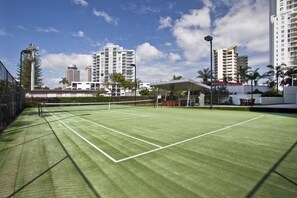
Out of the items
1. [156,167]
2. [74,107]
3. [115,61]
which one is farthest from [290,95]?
[115,61]

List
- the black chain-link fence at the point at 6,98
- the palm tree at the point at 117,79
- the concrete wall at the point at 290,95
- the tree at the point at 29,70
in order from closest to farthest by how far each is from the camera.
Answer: the black chain-link fence at the point at 6,98 < the concrete wall at the point at 290,95 < the tree at the point at 29,70 < the palm tree at the point at 117,79

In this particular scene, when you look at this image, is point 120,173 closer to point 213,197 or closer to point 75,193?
point 75,193

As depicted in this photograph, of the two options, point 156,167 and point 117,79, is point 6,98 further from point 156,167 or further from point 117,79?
point 117,79

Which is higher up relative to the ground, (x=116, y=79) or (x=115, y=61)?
(x=115, y=61)

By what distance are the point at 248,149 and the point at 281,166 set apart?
147 cm

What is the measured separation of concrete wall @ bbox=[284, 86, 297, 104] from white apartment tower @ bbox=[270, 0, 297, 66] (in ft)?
215

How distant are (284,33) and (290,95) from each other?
7815 centimetres

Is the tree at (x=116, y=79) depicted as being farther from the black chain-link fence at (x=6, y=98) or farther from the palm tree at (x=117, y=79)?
the black chain-link fence at (x=6, y=98)

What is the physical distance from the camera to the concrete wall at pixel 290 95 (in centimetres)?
4800

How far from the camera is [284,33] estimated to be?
357 ft

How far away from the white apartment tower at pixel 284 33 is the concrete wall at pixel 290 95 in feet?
215

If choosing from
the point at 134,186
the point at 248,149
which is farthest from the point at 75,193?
the point at 248,149

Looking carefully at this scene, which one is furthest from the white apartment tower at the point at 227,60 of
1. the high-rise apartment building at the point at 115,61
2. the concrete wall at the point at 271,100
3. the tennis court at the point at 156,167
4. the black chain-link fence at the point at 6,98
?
the tennis court at the point at 156,167

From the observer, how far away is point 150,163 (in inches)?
203
